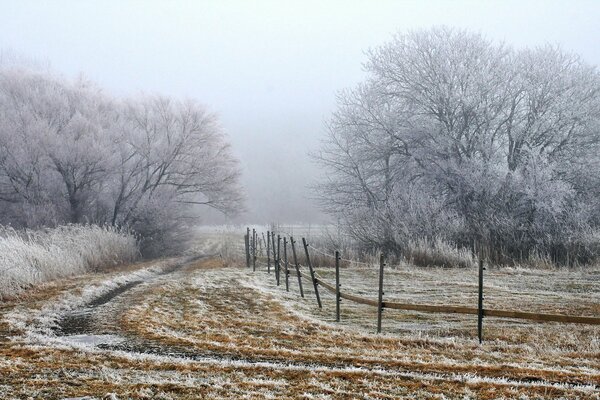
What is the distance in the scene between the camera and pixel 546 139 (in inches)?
991

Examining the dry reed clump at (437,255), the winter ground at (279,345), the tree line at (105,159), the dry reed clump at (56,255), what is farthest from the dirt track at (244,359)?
the tree line at (105,159)

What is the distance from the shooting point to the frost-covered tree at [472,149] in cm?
2284

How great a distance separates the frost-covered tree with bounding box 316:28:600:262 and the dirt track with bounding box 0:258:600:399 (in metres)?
13.8

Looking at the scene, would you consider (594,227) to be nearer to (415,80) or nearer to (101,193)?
(415,80)

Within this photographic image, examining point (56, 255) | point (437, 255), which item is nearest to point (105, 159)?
point (56, 255)

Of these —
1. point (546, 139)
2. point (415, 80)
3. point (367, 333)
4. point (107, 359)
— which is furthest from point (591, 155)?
point (107, 359)

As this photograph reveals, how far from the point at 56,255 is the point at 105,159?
576 inches

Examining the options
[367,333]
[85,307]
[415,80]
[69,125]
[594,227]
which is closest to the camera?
[367,333]

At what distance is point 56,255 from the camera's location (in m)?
18.0

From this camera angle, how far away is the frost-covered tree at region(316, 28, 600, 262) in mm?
22844

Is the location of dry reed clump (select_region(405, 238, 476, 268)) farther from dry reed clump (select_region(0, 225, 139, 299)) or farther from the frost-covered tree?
dry reed clump (select_region(0, 225, 139, 299))

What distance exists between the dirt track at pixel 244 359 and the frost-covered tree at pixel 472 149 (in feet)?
45.3

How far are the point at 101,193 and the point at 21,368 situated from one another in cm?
2852

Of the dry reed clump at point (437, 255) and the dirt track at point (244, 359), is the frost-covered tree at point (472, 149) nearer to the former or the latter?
the dry reed clump at point (437, 255)
